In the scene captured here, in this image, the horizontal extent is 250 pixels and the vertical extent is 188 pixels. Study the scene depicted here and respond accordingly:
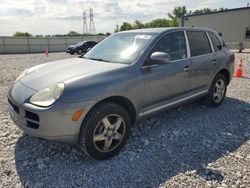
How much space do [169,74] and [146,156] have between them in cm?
135

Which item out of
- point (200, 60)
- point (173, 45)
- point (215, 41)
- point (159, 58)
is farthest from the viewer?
point (215, 41)

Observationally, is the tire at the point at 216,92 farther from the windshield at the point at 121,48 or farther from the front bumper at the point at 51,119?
the front bumper at the point at 51,119

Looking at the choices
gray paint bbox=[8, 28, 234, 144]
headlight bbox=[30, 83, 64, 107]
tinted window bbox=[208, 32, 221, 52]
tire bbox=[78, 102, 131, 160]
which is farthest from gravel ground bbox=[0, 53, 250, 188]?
tinted window bbox=[208, 32, 221, 52]

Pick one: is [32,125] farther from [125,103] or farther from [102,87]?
[125,103]

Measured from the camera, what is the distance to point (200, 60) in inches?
174

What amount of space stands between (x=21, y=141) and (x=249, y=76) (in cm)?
816

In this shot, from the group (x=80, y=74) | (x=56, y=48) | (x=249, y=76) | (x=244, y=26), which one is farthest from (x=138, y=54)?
(x=56, y=48)

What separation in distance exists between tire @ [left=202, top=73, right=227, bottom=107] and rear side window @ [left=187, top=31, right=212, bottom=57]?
0.70 metres

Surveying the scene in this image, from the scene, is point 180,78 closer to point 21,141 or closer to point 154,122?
point 154,122

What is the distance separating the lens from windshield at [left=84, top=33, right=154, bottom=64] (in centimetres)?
354

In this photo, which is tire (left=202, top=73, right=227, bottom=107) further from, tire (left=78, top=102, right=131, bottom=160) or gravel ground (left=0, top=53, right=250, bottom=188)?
tire (left=78, top=102, right=131, bottom=160)

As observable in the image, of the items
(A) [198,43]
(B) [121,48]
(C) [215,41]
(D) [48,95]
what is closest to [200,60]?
(A) [198,43]

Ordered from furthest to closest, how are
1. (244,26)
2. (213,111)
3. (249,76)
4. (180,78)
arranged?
(244,26) → (249,76) → (213,111) → (180,78)

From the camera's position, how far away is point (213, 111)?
4.95 m
